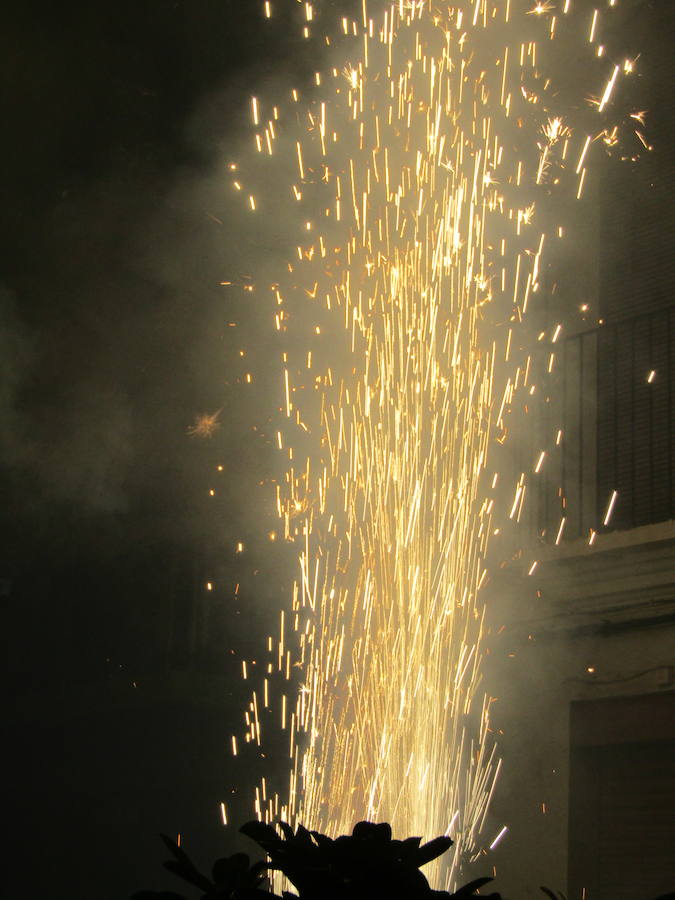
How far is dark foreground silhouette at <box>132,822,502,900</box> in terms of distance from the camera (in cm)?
209

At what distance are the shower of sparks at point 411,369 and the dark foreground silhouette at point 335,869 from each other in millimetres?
4223

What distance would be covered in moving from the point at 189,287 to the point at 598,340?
275 centimetres

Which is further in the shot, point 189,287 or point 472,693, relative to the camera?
point 189,287

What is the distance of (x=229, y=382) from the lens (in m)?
7.96

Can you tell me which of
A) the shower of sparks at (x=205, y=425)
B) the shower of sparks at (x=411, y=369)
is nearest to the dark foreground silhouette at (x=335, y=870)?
the shower of sparks at (x=411, y=369)

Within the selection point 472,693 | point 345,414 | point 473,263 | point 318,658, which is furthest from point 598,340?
point 318,658

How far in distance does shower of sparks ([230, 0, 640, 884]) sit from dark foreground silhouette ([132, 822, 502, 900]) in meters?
4.22

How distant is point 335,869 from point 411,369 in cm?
494

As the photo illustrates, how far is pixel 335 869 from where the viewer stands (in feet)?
7.04

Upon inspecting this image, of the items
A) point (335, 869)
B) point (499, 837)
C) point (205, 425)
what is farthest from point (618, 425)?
point (335, 869)

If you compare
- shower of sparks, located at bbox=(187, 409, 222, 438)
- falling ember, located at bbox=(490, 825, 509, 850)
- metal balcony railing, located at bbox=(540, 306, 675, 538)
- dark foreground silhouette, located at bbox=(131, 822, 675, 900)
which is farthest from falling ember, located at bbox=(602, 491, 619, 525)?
dark foreground silhouette, located at bbox=(131, 822, 675, 900)

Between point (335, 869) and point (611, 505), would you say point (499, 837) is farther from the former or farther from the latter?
point (335, 869)

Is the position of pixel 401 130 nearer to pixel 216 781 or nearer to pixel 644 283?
pixel 644 283

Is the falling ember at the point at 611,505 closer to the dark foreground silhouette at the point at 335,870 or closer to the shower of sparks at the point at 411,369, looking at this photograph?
the shower of sparks at the point at 411,369
